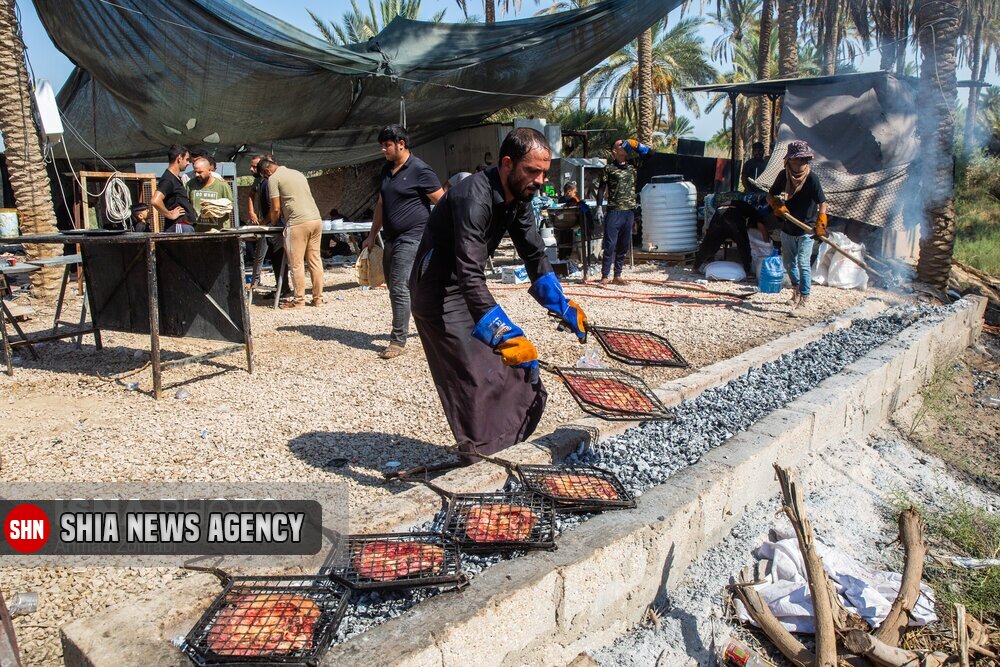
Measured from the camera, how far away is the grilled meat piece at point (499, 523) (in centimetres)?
271

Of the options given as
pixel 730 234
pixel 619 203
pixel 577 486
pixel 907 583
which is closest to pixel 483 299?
pixel 577 486

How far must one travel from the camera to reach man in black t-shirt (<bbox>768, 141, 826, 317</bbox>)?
25.3ft

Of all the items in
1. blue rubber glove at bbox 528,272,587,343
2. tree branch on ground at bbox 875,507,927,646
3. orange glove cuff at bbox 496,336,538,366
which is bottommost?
tree branch on ground at bbox 875,507,927,646

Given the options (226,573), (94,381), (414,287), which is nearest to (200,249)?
(94,381)

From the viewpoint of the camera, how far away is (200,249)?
562 centimetres

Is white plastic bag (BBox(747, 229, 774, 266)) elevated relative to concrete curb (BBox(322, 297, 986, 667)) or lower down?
elevated

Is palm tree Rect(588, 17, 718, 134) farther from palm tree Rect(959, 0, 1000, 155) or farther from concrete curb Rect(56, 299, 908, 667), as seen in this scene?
concrete curb Rect(56, 299, 908, 667)

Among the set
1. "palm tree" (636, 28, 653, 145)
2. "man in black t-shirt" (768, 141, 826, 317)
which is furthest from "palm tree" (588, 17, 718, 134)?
"man in black t-shirt" (768, 141, 826, 317)

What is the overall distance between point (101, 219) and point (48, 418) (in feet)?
22.5

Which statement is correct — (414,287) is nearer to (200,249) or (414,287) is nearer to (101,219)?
(200,249)

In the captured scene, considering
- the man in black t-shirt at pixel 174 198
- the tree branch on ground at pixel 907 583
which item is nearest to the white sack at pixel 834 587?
the tree branch on ground at pixel 907 583

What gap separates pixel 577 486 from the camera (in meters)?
3.19

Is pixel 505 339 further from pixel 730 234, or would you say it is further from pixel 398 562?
pixel 730 234
